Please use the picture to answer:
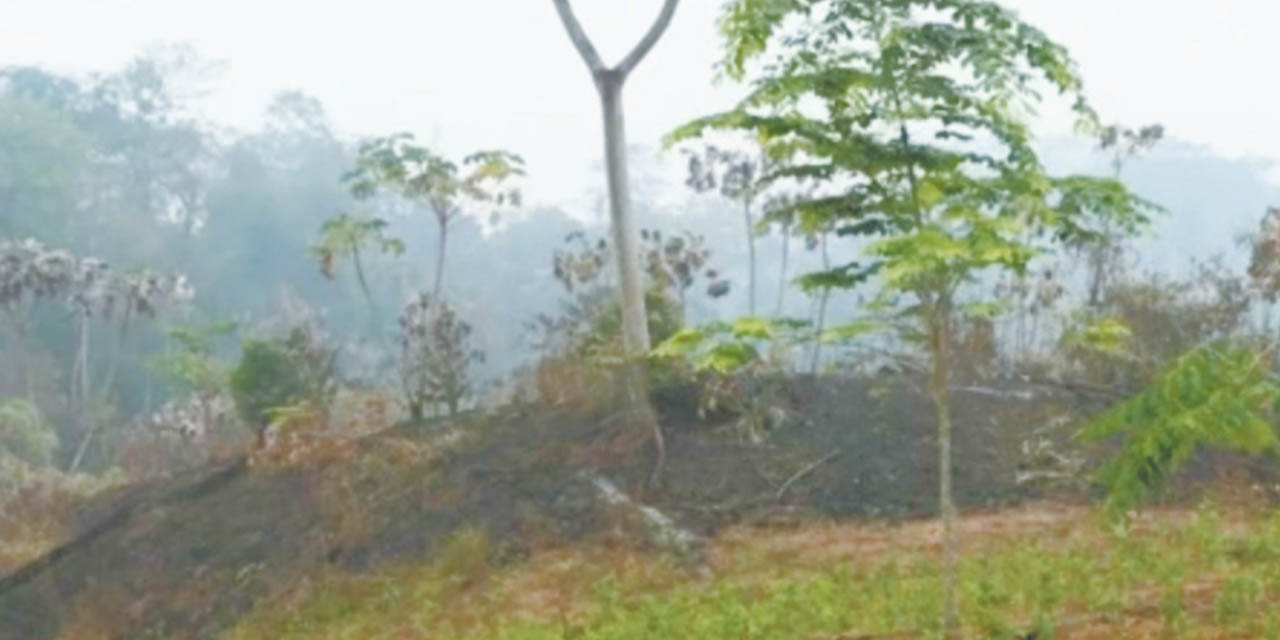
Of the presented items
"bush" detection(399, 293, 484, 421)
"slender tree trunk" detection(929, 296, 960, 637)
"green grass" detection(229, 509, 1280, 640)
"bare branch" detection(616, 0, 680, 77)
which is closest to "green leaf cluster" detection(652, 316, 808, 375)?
"slender tree trunk" detection(929, 296, 960, 637)

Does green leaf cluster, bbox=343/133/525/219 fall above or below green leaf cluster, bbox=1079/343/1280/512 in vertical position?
above

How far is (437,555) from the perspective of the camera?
444 inches

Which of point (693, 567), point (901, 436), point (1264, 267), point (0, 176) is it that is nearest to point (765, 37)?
point (693, 567)

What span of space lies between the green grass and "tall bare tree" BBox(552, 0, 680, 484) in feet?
6.84

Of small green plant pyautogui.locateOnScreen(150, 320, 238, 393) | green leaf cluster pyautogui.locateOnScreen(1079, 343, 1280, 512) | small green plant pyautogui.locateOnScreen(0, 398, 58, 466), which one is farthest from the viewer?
small green plant pyautogui.locateOnScreen(0, 398, 58, 466)

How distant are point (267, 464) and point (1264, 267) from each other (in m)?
12.0

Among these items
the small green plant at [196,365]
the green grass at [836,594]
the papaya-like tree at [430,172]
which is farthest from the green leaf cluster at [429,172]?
the green grass at [836,594]

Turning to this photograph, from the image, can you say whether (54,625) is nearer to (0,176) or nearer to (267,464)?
(267,464)

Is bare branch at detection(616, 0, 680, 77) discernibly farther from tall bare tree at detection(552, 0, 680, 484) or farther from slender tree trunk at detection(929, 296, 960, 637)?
slender tree trunk at detection(929, 296, 960, 637)

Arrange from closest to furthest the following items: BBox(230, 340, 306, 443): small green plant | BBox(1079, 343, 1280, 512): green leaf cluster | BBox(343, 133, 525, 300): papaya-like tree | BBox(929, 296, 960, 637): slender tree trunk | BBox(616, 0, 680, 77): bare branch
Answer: BBox(1079, 343, 1280, 512): green leaf cluster, BBox(929, 296, 960, 637): slender tree trunk, BBox(616, 0, 680, 77): bare branch, BBox(230, 340, 306, 443): small green plant, BBox(343, 133, 525, 300): papaya-like tree

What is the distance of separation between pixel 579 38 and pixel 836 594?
242 inches

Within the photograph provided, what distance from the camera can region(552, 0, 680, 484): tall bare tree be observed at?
40.7 feet

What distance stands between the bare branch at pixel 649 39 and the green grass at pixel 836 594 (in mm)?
4365

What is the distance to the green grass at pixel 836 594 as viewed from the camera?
6.72m
